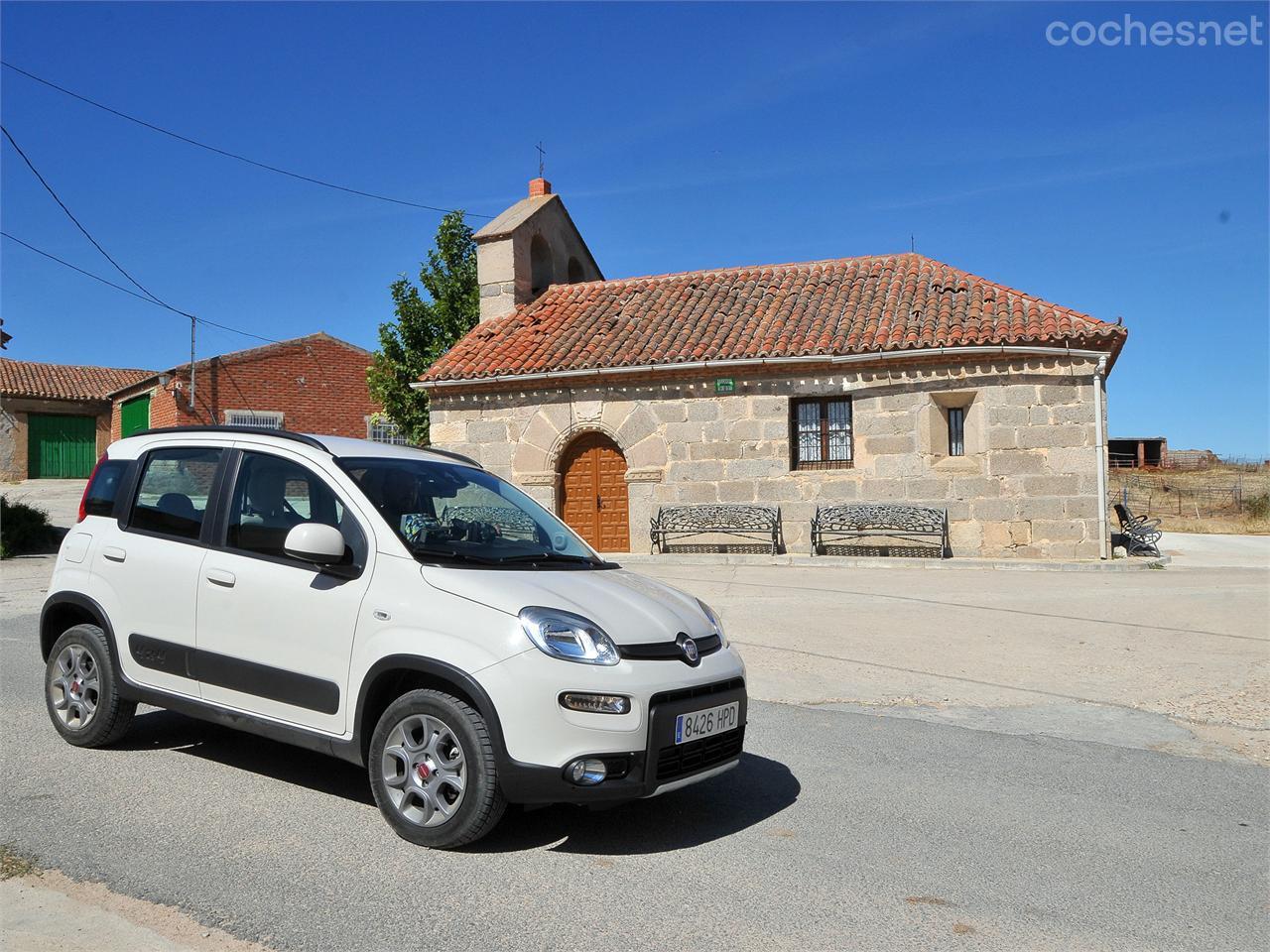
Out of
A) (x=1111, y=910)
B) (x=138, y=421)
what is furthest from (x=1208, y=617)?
(x=138, y=421)

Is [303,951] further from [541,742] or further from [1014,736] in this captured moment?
[1014,736]

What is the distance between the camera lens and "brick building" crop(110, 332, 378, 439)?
3133 centimetres

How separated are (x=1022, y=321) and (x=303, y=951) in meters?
16.7

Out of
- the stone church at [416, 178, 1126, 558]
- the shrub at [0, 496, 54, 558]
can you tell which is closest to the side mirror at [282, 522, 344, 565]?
the stone church at [416, 178, 1126, 558]

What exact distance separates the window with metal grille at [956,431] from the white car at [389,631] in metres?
13.7

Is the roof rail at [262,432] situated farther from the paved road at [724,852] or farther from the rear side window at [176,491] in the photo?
the paved road at [724,852]

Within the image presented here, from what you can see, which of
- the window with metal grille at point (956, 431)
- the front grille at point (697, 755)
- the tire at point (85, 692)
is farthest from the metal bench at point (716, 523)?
the front grille at point (697, 755)

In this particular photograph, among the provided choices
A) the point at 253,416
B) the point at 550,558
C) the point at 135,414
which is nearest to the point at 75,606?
the point at 550,558

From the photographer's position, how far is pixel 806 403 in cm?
1836

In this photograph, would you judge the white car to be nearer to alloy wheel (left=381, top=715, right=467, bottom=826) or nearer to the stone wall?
alloy wheel (left=381, top=715, right=467, bottom=826)

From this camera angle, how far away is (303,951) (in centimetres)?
315

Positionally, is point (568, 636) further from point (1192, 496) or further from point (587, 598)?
point (1192, 496)

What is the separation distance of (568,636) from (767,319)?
53.5 feet

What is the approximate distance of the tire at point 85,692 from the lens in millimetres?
5211
